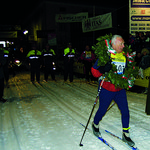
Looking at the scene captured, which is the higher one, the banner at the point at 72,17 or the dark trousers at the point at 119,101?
the banner at the point at 72,17

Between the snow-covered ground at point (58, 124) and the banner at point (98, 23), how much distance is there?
A: 19.3 feet

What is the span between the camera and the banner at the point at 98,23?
41.4ft

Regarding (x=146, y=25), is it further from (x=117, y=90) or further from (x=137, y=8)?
(x=117, y=90)

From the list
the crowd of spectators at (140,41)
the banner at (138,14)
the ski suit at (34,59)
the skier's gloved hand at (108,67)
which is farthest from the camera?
the ski suit at (34,59)

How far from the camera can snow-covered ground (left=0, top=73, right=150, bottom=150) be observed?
400 centimetres

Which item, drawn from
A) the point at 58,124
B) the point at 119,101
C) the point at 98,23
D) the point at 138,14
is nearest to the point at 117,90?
the point at 119,101

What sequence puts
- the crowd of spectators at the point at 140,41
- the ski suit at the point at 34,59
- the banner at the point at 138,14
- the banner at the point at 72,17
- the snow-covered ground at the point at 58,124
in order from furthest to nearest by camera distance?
the banner at the point at 72,17, the ski suit at the point at 34,59, the banner at the point at 138,14, the crowd of spectators at the point at 140,41, the snow-covered ground at the point at 58,124

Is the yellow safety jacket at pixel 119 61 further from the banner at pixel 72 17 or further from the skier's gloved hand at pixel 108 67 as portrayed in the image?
the banner at pixel 72 17

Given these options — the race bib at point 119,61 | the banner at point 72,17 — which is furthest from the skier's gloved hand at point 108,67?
the banner at point 72,17

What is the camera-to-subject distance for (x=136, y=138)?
14.0 ft

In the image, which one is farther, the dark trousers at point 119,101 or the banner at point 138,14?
the banner at point 138,14

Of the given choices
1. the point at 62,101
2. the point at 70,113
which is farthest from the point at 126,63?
the point at 62,101

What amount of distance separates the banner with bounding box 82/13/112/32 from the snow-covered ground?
589 centimetres

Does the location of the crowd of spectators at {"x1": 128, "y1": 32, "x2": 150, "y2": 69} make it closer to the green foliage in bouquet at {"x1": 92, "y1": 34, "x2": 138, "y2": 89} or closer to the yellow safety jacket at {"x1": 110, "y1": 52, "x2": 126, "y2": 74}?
the green foliage in bouquet at {"x1": 92, "y1": 34, "x2": 138, "y2": 89}
